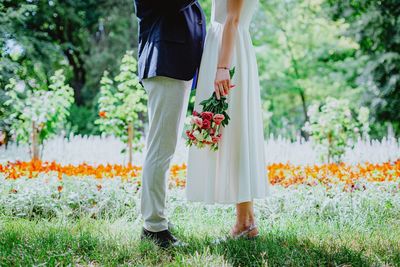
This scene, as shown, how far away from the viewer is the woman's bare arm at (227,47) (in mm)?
2953

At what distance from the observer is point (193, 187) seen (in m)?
3.19

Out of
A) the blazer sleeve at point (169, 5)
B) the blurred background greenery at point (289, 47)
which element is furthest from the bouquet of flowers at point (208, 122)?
the blurred background greenery at point (289, 47)

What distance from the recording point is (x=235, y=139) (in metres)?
3.11

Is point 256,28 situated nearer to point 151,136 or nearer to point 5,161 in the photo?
point 5,161

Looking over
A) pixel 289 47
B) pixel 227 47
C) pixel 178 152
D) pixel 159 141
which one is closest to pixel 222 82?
pixel 227 47

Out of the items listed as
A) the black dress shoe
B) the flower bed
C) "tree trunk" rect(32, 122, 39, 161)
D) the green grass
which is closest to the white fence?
"tree trunk" rect(32, 122, 39, 161)

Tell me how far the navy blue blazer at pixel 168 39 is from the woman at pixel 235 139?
6.4 inches

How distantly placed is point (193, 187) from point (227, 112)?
57 centimetres

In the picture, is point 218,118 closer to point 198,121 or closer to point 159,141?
point 198,121

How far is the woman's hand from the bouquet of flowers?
0.03 metres

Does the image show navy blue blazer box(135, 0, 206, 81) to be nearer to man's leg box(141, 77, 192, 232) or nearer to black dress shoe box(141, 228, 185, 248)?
man's leg box(141, 77, 192, 232)

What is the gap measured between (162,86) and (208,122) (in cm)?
38

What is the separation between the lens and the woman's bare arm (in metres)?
2.95

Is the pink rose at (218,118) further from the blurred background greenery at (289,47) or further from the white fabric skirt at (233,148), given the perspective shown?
the blurred background greenery at (289,47)
